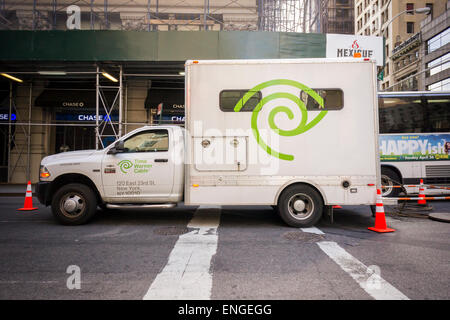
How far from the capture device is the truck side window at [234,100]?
6.30 m

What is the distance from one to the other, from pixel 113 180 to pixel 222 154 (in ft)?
8.08

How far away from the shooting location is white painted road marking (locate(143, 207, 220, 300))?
329cm

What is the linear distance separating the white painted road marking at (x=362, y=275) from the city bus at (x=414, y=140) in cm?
627

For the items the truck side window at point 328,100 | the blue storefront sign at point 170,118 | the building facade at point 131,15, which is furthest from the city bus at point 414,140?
the building facade at point 131,15

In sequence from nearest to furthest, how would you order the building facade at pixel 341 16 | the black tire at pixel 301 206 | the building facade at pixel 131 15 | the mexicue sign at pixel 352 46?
the black tire at pixel 301 206 → the mexicue sign at pixel 352 46 → the building facade at pixel 131 15 → the building facade at pixel 341 16

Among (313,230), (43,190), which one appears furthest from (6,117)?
(313,230)

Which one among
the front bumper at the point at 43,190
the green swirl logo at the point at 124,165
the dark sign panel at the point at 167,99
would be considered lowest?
the front bumper at the point at 43,190

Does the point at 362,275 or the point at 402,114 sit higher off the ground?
the point at 402,114

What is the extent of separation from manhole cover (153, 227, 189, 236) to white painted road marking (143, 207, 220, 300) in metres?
0.22

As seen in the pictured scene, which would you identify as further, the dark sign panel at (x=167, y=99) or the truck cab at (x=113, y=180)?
the dark sign panel at (x=167, y=99)

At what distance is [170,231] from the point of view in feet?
20.4

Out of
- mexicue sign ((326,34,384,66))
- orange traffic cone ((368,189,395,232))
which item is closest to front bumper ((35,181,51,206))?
orange traffic cone ((368,189,395,232))

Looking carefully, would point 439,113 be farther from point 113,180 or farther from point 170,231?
point 113,180

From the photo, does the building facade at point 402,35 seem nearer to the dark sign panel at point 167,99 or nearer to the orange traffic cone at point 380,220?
the dark sign panel at point 167,99
